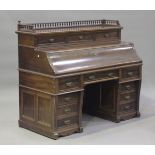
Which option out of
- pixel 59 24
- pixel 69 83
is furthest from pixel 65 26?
pixel 69 83

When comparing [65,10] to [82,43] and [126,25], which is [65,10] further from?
[82,43]

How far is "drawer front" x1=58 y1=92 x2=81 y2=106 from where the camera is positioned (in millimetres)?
7000

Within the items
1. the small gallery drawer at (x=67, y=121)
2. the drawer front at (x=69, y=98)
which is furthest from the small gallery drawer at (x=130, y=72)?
the small gallery drawer at (x=67, y=121)

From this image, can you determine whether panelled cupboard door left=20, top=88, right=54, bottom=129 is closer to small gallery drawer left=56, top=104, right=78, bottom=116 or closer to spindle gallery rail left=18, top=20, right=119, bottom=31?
small gallery drawer left=56, top=104, right=78, bottom=116

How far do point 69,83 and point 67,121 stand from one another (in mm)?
465

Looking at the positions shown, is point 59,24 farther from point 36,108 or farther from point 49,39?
point 36,108

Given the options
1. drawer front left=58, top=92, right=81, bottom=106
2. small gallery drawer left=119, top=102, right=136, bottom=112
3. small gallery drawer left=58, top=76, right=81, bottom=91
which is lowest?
small gallery drawer left=119, top=102, right=136, bottom=112

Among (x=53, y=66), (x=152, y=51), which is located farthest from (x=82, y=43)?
(x=152, y=51)

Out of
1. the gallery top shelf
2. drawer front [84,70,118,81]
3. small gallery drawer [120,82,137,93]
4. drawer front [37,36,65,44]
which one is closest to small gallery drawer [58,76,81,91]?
drawer front [84,70,118,81]

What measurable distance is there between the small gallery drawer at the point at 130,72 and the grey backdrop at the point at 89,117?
58 cm

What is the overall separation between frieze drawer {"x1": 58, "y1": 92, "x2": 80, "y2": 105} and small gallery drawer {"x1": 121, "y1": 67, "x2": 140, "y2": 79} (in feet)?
2.56

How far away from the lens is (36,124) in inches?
286

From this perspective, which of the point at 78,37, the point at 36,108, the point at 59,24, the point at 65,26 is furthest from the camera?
the point at 59,24

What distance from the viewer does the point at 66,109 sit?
7.09 metres
